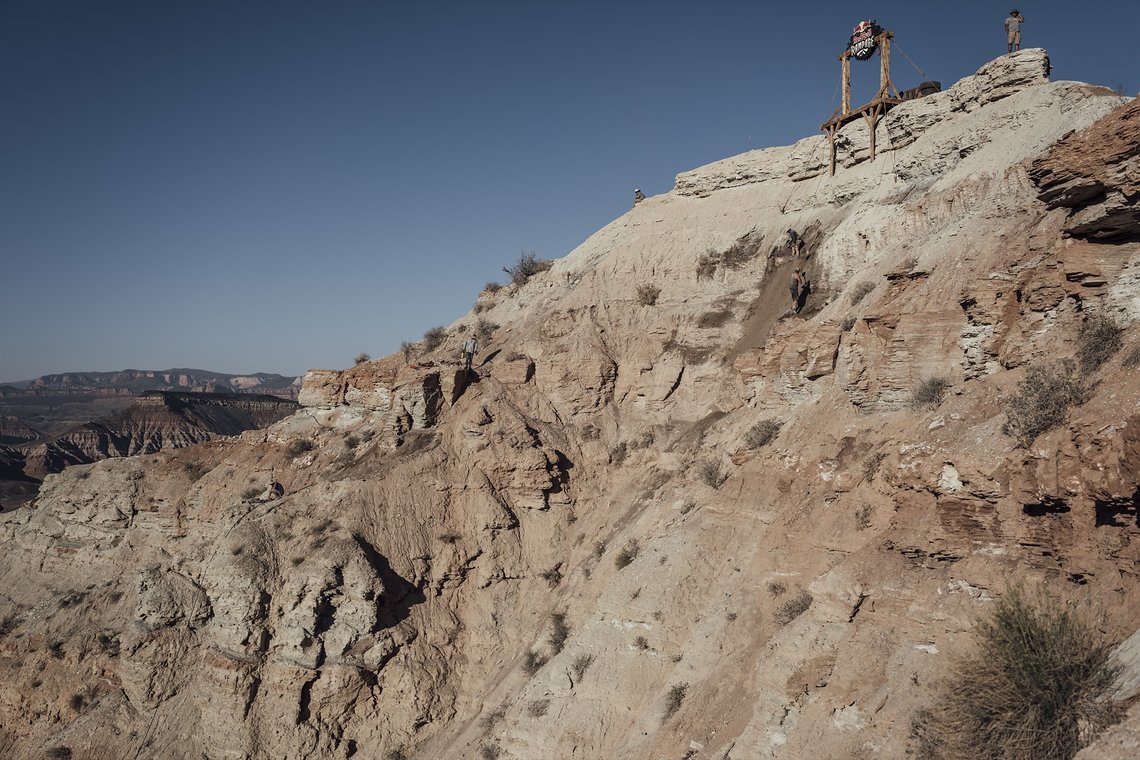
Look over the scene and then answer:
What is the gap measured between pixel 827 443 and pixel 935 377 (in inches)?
108

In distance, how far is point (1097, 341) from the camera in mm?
10891

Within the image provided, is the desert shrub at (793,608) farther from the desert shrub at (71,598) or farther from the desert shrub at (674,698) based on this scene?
the desert shrub at (71,598)

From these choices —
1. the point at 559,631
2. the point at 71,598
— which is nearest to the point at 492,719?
the point at 559,631

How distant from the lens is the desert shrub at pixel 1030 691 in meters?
6.93

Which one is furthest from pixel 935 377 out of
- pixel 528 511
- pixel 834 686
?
pixel 528 511

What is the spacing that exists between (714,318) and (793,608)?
50.6 feet

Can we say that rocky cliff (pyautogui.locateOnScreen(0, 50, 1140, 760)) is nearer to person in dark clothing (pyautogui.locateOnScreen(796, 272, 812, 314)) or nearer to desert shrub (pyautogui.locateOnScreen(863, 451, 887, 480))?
desert shrub (pyautogui.locateOnScreen(863, 451, 887, 480))

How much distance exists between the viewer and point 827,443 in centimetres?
1559

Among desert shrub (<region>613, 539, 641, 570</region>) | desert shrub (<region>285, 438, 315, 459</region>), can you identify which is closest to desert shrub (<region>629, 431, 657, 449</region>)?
desert shrub (<region>613, 539, 641, 570</region>)

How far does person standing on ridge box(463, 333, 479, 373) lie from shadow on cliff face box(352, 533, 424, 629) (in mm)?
8421

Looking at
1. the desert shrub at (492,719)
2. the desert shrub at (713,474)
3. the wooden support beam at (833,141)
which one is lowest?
the desert shrub at (492,719)

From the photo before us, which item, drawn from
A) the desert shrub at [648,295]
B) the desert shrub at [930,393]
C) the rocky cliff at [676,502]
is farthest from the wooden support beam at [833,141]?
the desert shrub at [930,393]

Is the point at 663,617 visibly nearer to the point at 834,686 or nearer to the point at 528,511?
the point at 834,686

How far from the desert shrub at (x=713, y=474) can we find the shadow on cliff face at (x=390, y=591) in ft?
33.1
